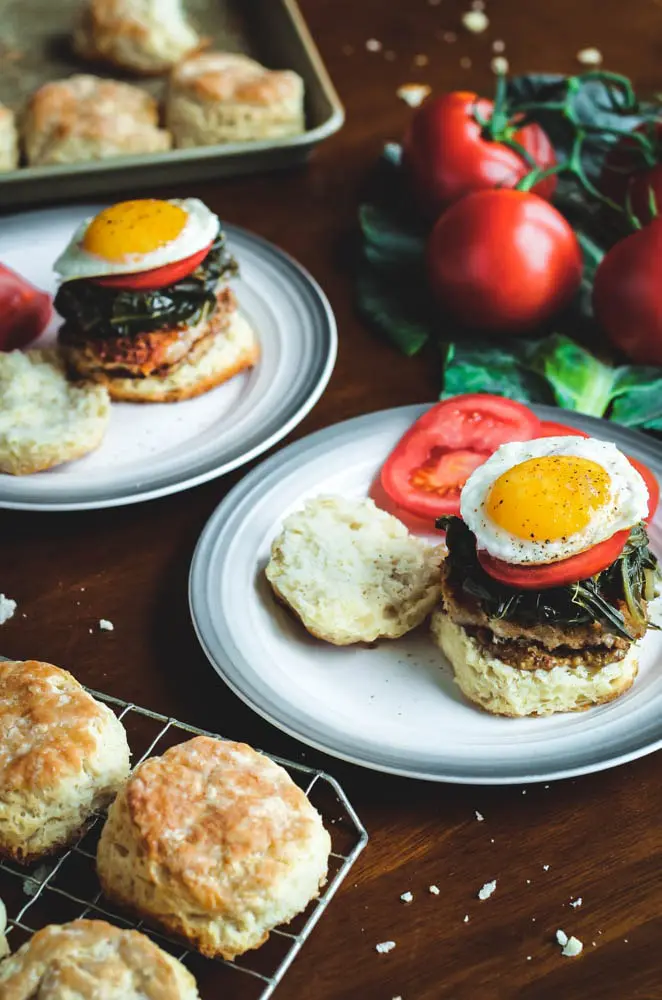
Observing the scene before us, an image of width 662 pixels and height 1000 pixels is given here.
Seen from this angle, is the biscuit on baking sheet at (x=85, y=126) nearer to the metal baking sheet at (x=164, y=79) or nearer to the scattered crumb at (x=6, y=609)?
the metal baking sheet at (x=164, y=79)

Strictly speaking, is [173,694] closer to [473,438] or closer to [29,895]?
[29,895]

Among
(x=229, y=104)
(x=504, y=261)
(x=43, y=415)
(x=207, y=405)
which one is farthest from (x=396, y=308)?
(x=43, y=415)

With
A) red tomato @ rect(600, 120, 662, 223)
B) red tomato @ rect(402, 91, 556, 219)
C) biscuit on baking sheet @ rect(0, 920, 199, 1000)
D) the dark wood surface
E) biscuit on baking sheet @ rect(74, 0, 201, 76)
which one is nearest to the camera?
biscuit on baking sheet @ rect(0, 920, 199, 1000)

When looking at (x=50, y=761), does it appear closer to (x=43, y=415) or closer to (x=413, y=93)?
(x=43, y=415)

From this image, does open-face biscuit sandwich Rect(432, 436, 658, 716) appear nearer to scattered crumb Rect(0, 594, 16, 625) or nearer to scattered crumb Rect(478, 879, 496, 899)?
scattered crumb Rect(478, 879, 496, 899)

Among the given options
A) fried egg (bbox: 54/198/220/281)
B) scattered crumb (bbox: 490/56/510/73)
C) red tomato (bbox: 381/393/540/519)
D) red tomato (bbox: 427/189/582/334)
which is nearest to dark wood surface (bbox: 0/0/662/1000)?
red tomato (bbox: 427/189/582/334)

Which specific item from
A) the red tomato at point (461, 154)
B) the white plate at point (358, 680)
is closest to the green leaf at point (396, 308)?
the red tomato at point (461, 154)
